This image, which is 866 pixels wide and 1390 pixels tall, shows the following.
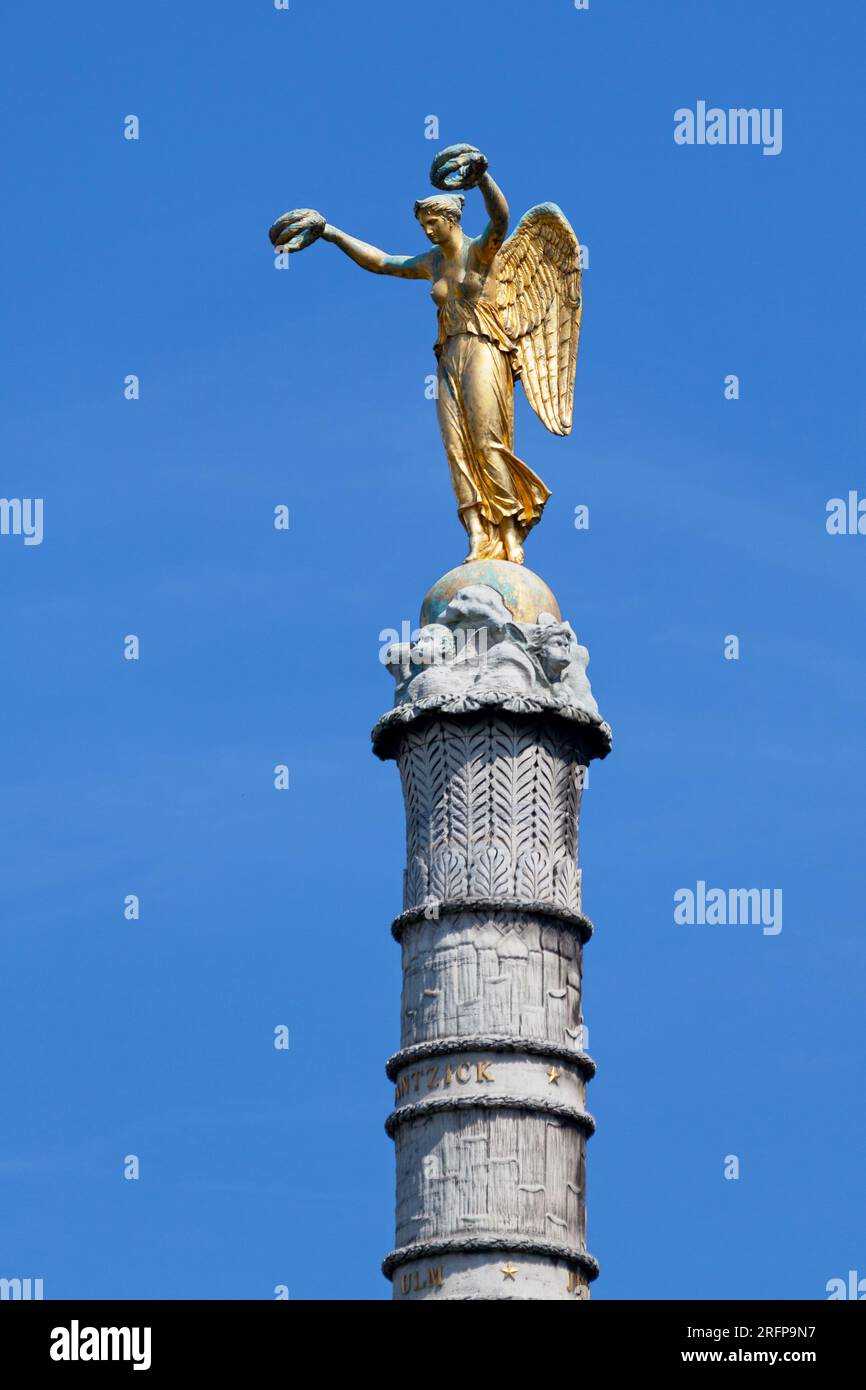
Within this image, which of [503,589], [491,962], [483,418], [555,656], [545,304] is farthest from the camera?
[545,304]

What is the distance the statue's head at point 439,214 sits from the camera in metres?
39.8

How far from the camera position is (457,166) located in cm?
3847

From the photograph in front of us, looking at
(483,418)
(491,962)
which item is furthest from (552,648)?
(491,962)

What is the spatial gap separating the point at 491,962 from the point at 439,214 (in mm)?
8458

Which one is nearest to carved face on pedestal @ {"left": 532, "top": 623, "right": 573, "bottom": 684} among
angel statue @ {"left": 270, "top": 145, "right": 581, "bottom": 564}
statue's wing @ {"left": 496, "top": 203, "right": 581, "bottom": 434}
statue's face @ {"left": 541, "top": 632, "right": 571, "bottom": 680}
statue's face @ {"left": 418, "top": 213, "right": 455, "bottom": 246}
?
statue's face @ {"left": 541, "top": 632, "right": 571, "bottom": 680}

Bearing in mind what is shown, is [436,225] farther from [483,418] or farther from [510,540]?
[510,540]

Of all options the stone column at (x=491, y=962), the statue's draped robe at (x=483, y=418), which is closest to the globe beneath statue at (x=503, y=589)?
the stone column at (x=491, y=962)

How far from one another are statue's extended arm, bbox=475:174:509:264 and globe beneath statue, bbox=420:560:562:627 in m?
3.51

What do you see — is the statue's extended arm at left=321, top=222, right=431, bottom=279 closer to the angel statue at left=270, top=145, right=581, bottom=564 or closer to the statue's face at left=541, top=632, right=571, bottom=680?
the angel statue at left=270, top=145, right=581, bottom=564

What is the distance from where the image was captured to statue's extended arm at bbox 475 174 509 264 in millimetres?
39000
